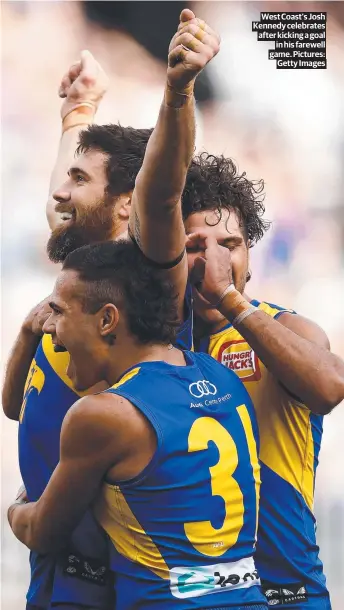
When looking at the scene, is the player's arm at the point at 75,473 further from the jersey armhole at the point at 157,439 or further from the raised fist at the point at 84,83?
the raised fist at the point at 84,83

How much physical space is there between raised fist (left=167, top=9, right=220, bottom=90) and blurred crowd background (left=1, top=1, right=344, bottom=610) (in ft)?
21.7

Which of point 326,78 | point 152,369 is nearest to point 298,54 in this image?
point 326,78

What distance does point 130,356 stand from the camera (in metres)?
2.75

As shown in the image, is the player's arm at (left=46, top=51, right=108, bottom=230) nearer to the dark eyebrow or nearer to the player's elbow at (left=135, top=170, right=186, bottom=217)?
the dark eyebrow

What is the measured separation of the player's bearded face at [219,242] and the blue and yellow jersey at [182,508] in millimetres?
735

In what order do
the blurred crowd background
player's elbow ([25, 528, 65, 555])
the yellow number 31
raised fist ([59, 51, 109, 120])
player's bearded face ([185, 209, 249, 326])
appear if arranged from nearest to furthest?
the yellow number 31
player's elbow ([25, 528, 65, 555])
player's bearded face ([185, 209, 249, 326])
raised fist ([59, 51, 109, 120])
the blurred crowd background

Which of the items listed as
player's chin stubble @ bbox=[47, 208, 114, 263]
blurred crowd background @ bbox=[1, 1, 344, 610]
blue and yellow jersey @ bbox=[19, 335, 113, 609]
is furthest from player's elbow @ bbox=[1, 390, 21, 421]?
blurred crowd background @ bbox=[1, 1, 344, 610]

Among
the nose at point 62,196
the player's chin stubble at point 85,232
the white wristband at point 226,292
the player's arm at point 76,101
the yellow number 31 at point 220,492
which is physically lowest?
the yellow number 31 at point 220,492

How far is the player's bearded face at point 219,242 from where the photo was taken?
340 centimetres

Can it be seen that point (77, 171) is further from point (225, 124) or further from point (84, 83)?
point (225, 124)

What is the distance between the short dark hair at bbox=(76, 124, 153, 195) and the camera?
3518 mm

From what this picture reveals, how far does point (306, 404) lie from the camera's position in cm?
313

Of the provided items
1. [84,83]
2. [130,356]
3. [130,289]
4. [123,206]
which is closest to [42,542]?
[130,356]

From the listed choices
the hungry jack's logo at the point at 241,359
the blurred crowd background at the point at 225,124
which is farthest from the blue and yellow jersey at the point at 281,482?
the blurred crowd background at the point at 225,124
